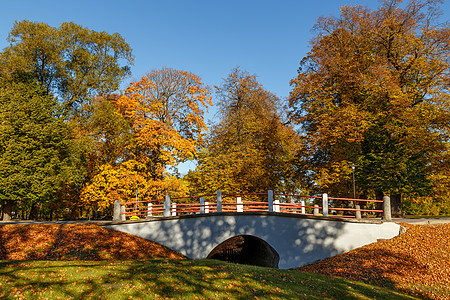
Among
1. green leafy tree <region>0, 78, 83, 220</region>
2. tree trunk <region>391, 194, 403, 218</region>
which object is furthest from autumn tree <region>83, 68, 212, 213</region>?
tree trunk <region>391, 194, 403, 218</region>

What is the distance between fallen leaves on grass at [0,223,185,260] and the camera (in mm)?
13875

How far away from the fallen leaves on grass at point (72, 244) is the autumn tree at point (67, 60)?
14984 mm

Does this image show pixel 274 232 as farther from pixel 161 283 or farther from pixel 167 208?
pixel 161 283

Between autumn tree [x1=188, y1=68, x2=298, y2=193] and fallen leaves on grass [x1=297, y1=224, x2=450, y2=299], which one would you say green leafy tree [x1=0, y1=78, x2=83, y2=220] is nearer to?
autumn tree [x1=188, y1=68, x2=298, y2=193]

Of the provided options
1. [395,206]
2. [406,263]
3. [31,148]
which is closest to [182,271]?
[406,263]

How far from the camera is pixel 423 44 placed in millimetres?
22891

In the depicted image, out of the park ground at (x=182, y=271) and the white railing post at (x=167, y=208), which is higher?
the white railing post at (x=167, y=208)

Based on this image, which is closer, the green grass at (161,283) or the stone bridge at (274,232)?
the green grass at (161,283)

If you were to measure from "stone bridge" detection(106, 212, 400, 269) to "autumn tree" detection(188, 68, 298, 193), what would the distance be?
1059 cm

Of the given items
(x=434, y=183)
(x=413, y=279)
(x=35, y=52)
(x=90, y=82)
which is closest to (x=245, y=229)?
(x=413, y=279)

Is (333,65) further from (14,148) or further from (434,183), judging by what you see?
(14,148)

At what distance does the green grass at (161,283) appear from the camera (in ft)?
25.1

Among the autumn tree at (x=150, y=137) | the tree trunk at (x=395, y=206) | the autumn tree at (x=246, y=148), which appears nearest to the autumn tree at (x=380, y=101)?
the tree trunk at (x=395, y=206)

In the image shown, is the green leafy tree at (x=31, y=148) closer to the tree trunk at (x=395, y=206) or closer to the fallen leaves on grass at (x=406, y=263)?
the fallen leaves on grass at (x=406, y=263)
